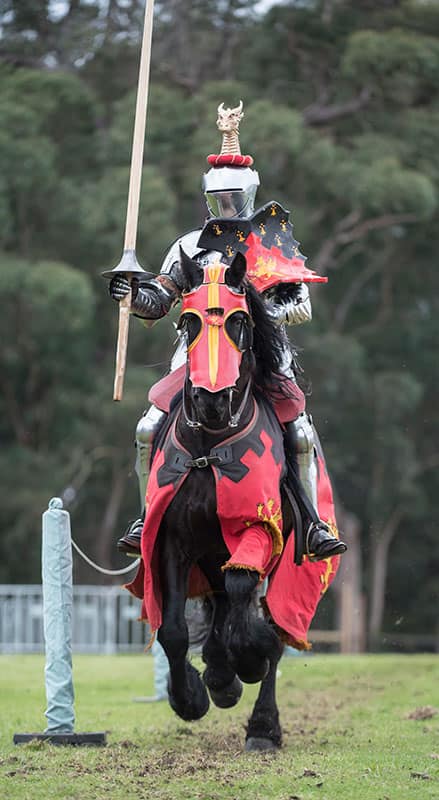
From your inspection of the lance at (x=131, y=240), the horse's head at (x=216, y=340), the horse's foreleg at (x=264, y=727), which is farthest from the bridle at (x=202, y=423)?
the horse's foreleg at (x=264, y=727)

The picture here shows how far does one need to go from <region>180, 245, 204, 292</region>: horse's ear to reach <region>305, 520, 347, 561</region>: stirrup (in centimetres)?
161

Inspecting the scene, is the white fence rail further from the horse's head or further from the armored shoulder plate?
the horse's head

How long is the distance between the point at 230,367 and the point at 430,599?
87.3 ft

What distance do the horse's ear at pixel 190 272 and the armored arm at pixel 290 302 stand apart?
74cm

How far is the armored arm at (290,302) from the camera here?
830 cm

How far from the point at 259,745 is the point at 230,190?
322 centimetres

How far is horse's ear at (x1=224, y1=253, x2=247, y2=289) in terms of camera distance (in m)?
7.59

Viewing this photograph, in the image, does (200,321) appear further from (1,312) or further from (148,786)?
(1,312)

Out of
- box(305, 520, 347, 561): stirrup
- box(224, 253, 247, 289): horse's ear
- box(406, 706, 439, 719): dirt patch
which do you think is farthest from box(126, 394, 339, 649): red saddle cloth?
box(406, 706, 439, 719): dirt patch

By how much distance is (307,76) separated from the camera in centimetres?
2922

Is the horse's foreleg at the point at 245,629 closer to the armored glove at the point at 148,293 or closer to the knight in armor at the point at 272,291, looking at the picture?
the knight in armor at the point at 272,291

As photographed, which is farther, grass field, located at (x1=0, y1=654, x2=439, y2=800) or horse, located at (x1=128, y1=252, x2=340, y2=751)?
horse, located at (x1=128, y1=252, x2=340, y2=751)

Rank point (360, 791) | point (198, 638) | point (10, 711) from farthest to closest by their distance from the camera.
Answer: point (10, 711)
point (198, 638)
point (360, 791)

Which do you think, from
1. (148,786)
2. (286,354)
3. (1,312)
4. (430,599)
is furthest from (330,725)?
(430,599)
